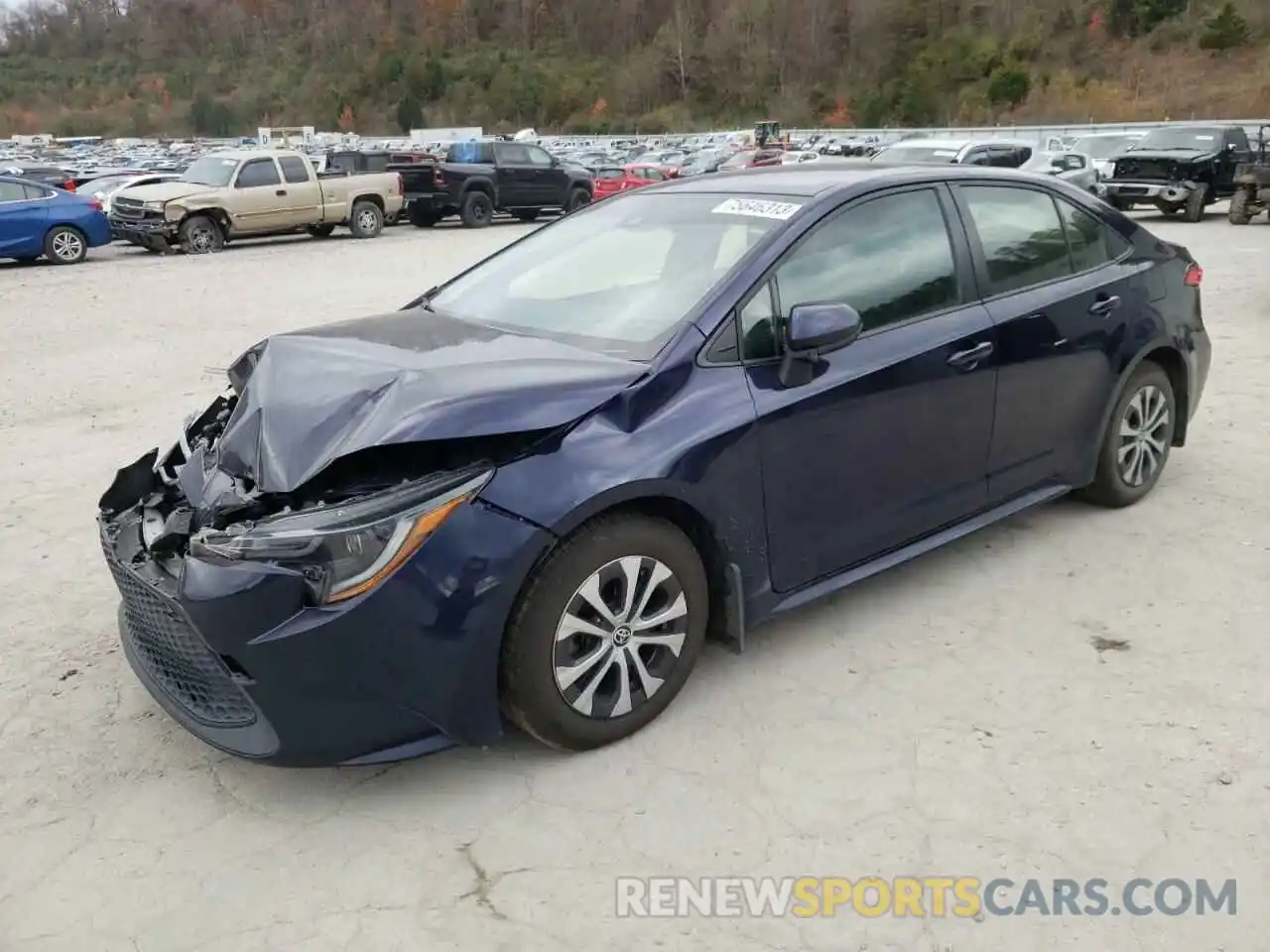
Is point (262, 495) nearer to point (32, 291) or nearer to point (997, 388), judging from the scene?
point (997, 388)

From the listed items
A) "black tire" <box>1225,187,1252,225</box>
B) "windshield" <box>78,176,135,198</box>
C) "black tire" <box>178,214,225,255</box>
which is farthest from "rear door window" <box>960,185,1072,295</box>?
"windshield" <box>78,176,135,198</box>

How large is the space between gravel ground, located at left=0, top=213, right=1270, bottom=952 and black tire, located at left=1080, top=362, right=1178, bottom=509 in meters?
0.24

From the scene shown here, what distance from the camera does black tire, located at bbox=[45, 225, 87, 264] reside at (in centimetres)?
1677

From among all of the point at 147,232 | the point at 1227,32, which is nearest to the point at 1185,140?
the point at 147,232

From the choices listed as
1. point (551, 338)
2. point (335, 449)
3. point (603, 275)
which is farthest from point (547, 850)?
point (603, 275)

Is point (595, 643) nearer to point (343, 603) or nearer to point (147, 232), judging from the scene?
point (343, 603)

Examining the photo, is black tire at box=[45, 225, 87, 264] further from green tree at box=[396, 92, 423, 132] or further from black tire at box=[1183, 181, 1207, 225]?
green tree at box=[396, 92, 423, 132]

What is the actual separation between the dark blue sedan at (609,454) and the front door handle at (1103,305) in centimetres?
3

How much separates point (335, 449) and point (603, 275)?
55.7 inches

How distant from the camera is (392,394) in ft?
9.96

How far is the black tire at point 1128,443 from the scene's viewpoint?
4.67m

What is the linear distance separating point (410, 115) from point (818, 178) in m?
103

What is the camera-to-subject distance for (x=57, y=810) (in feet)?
9.80

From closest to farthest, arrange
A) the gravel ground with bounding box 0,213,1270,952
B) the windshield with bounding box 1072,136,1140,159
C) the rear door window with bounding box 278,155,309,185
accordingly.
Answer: the gravel ground with bounding box 0,213,1270,952 → the rear door window with bounding box 278,155,309,185 → the windshield with bounding box 1072,136,1140,159
